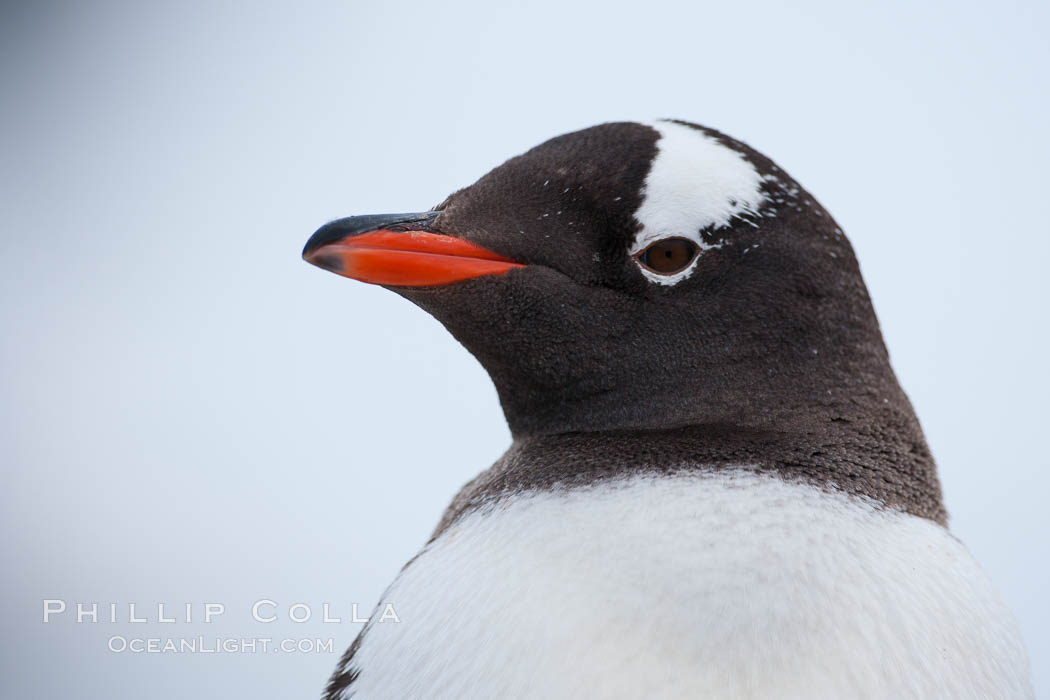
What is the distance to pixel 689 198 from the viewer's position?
41.9 inches

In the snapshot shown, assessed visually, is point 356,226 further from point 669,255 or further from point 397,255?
point 669,255

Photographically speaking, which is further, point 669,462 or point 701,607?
point 669,462

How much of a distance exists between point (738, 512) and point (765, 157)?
1.53 ft

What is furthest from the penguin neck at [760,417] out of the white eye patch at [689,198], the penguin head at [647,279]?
the white eye patch at [689,198]

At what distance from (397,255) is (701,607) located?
51 cm

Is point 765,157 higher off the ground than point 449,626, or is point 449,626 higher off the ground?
point 765,157

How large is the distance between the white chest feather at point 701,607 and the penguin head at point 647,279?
0.15 metres

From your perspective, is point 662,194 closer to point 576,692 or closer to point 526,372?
point 526,372

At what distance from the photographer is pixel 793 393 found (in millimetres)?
1068

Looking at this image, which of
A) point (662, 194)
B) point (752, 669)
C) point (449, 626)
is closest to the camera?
point (752, 669)

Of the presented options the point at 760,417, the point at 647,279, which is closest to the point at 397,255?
the point at 647,279

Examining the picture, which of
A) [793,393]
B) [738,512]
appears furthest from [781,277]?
[738,512]

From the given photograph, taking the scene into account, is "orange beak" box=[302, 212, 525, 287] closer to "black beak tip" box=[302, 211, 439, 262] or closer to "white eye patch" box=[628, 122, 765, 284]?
"black beak tip" box=[302, 211, 439, 262]

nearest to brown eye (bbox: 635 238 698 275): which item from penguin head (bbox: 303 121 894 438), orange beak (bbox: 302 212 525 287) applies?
penguin head (bbox: 303 121 894 438)
